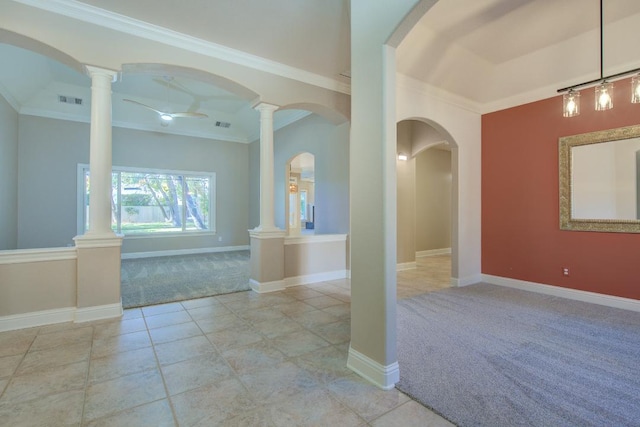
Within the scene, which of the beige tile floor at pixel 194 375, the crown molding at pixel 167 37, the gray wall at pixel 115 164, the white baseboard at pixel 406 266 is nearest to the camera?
the beige tile floor at pixel 194 375

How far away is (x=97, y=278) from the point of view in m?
3.26

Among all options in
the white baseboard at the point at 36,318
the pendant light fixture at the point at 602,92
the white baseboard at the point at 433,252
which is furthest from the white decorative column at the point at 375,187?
the white baseboard at the point at 433,252

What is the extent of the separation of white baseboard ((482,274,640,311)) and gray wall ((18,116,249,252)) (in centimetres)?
662

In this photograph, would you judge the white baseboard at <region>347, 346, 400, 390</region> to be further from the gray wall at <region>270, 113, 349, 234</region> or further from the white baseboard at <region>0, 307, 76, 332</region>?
the gray wall at <region>270, 113, 349, 234</region>

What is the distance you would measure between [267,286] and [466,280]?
3186mm

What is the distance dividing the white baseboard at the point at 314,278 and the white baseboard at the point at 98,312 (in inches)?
86.5

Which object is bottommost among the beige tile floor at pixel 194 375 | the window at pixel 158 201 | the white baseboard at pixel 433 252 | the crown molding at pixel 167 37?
the beige tile floor at pixel 194 375

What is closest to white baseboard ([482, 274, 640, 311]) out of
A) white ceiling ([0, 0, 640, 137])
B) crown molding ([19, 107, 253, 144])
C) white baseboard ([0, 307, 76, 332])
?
white ceiling ([0, 0, 640, 137])

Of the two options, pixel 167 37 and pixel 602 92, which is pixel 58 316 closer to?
pixel 167 37

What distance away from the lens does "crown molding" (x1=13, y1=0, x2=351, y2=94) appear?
9.68ft

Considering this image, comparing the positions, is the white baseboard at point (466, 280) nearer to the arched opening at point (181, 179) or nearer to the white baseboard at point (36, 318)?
the arched opening at point (181, 179)

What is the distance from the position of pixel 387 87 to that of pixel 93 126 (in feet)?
10.5

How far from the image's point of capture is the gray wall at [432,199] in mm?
7809

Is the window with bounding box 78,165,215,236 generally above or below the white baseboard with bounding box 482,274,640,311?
above
